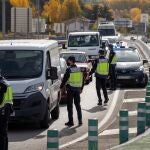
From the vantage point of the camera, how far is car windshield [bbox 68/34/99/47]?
126 feet

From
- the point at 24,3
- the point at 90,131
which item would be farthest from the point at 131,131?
the point at 24,3

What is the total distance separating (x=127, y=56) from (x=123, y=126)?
51.4 feet

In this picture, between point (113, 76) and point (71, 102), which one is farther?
point (113, 76)

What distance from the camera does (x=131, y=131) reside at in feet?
46.3

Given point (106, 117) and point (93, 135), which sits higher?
point (93, 135)

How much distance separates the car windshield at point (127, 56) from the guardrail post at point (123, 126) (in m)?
15.0

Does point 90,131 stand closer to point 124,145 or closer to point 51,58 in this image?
point 124,145

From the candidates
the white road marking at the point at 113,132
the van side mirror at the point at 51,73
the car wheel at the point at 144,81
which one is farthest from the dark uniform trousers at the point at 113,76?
the white road marking at the point at 113,132

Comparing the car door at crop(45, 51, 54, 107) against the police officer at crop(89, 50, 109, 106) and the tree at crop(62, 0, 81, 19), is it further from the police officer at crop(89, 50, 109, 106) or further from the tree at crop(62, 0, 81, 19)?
the tree at crop(62, 0, 81, 19)

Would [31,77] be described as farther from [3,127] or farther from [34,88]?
[3,127]

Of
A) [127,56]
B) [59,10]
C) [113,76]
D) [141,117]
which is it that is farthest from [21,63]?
[59,10]

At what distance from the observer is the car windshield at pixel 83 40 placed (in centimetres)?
3839

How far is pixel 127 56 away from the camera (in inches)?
1074

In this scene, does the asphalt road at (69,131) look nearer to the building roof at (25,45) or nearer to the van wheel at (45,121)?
the van wheel at (45,121)
